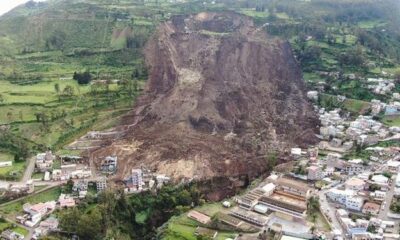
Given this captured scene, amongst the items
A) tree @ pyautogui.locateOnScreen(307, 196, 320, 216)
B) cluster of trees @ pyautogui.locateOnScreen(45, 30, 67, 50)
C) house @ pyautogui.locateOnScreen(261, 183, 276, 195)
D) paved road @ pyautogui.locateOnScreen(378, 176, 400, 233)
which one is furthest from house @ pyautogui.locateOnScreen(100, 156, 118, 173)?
cluster of trees @ pyautogui.locateOnScreen(45, 30, 67, 50)

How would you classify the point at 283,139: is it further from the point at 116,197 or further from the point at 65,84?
the point at 65,84

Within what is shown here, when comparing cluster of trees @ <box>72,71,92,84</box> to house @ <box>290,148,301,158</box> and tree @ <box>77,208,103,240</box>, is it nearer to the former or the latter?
house @ <box>290,148,301,158</box>

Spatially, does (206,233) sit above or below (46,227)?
above

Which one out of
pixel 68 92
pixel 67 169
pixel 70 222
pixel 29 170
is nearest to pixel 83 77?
pixel 68 92

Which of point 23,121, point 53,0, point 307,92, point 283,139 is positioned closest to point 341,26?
point 307,92

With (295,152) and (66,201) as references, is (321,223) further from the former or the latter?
(66,201)

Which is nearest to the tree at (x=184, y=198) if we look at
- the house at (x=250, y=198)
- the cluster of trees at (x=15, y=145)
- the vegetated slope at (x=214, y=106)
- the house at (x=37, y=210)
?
the house at (x=250, y=198)
